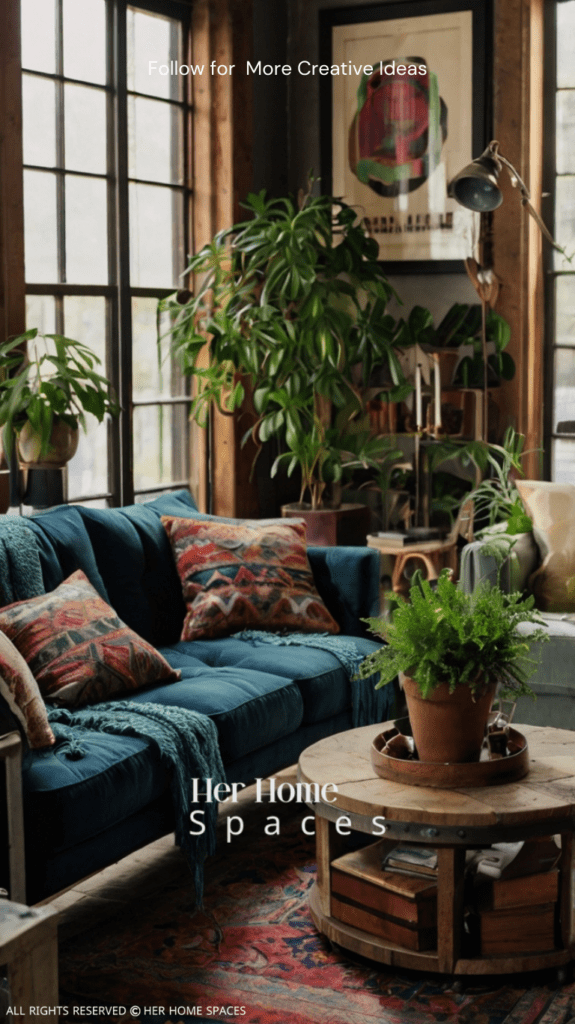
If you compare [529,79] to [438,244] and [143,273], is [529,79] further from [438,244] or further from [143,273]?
[143,273]

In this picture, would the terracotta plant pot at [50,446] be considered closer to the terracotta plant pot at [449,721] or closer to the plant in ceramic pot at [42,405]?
the plant in ceramic pot at [42,405]

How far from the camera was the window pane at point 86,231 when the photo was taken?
4.48 m

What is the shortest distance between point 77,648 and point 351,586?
1133 millimetres

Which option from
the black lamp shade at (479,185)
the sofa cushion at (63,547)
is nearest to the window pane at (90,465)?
the sofa cushion at (63,547)

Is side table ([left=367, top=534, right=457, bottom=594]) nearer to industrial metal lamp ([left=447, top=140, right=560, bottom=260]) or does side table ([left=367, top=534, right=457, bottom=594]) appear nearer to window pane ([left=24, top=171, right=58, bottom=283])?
industrial metal lamp ([left=447, top=140, right=560, bottom=260])

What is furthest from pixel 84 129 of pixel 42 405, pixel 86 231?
pixel 42 405

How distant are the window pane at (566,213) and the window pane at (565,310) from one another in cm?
10

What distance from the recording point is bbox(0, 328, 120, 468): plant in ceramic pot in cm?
373

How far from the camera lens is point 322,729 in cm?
357

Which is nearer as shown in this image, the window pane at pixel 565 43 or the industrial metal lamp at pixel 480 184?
the industrial metal lamp at pixel 480 184

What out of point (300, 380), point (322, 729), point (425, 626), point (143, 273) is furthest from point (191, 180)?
point (425, 626)

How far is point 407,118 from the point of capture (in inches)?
205

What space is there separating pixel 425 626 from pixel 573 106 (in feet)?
10.2

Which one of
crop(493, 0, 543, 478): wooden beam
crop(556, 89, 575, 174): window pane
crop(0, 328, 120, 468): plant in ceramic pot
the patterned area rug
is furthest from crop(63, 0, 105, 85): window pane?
the patterned area rug
